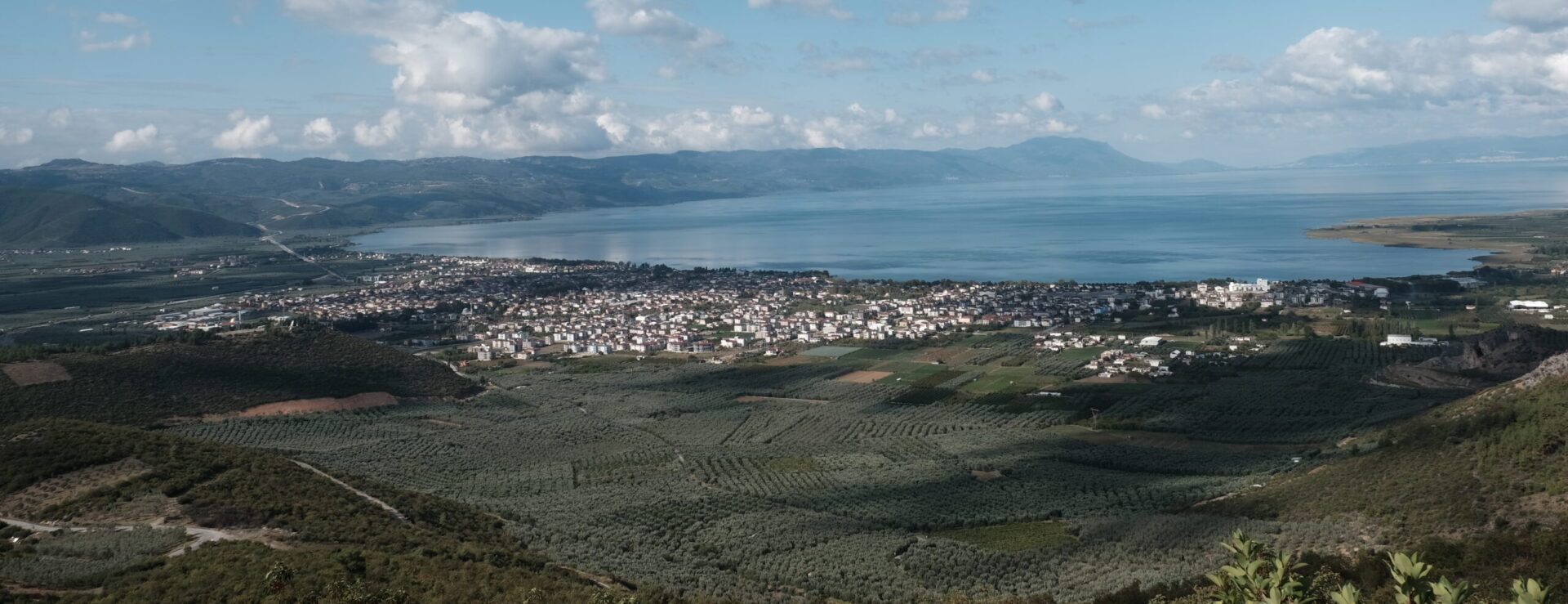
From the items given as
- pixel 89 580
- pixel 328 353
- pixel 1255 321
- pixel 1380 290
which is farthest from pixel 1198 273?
pixel 89 580

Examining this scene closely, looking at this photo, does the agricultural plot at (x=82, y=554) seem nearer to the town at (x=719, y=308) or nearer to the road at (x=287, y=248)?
the town at (x=719, y=308)

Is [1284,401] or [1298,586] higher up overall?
[1298,586]

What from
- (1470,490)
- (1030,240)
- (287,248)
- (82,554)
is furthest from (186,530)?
(287,248)

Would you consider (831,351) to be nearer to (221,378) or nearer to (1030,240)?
(221,378)

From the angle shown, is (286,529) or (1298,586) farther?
(286,529)

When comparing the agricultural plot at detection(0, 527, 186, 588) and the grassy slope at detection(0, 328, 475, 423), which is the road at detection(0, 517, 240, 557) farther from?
the grassy slope at detection(0, 328, 475, 423)

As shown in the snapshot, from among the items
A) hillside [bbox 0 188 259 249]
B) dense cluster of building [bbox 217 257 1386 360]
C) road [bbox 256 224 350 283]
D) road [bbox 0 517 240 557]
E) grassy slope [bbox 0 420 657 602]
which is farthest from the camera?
hillside [bbox 0 188 259 249]

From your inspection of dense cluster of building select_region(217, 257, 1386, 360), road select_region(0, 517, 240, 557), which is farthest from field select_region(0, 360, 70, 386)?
dense cluster of building select_region(217, 257, 1386, 360)
